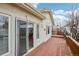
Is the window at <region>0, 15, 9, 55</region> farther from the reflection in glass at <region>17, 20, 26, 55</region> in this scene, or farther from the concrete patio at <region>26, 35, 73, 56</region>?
the concrete patio at <region>26, 35, 73, 56</region>

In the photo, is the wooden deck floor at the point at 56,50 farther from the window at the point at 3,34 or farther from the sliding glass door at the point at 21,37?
the window at the point at 3,34

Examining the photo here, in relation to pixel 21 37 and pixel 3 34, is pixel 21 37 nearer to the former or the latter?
pixel 21 37

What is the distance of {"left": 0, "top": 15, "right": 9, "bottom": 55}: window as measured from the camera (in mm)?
3225

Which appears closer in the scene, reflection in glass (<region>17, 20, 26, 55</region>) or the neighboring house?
the neighboring house

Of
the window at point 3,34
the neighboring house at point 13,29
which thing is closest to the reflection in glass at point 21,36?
the neighboring house at point 13,29

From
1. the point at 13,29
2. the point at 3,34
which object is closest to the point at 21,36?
the point at 13,29

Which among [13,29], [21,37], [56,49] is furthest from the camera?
[56,49]

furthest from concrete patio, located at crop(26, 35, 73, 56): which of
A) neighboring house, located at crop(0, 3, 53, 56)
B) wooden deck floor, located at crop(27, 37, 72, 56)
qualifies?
neighboring house, located at crop(0, 3, 53, 56)

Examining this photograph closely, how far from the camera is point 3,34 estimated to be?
3.29 m

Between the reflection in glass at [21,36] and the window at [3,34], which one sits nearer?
the window at [3,34]

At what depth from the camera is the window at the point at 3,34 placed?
10.6 feet

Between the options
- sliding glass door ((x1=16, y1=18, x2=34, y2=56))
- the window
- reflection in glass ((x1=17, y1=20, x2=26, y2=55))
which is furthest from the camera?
reflection in glass ((x1=17, y1=20, x2=26, y2=55))

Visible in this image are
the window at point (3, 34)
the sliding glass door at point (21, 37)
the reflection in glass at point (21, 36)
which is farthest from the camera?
the reflection in glass at point (21, 36)

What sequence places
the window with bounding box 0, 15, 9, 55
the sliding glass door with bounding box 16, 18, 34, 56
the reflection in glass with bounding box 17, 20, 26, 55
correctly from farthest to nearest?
the reflection in glass with bounding box 17, 20, 26, 55 → the sliding glass door with bounding box 16, 18, 34, 56 → the window with bounding box 0, 15, 9, 55
